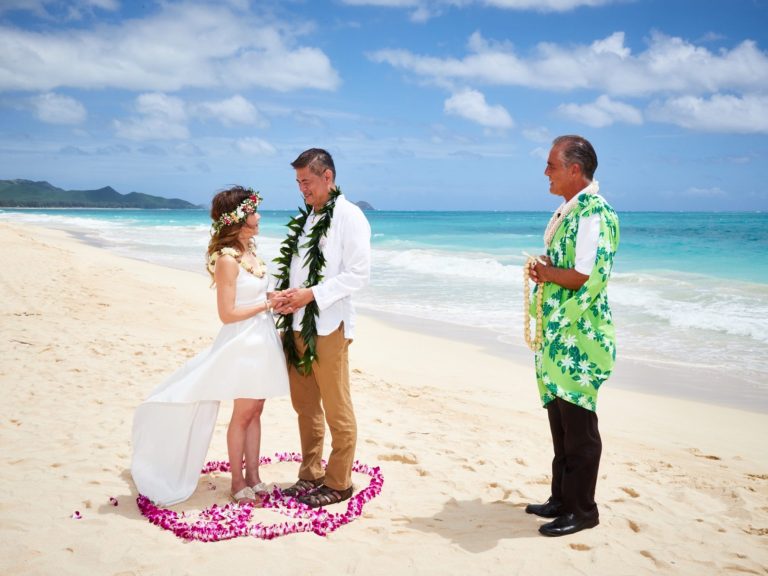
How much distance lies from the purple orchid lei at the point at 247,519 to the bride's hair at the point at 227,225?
1.53 metres

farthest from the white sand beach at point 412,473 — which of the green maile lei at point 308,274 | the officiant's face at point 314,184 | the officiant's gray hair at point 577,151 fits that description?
the officiant's gray hair at point 577,151

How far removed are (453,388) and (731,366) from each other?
13.6 ft

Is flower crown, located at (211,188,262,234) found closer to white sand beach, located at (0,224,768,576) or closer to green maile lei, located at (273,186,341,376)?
green maile lei, located at (273,186,341,376)

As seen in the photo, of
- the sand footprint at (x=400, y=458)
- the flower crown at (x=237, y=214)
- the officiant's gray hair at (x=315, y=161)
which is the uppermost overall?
the officiant's gray hair at (x=315, y=161)

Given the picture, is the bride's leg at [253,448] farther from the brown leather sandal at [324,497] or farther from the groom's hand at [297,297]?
the groom's hand at [297,297]

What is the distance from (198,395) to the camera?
407cm

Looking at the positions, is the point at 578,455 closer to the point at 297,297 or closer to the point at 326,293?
the point at 326,293

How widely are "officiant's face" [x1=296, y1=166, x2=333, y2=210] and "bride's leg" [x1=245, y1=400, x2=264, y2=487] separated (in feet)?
4.57

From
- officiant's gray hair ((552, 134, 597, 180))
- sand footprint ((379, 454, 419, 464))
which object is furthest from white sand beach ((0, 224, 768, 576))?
Result: officiant's gray hair ((552, 134, 597, 180))

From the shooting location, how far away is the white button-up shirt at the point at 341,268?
3.97m

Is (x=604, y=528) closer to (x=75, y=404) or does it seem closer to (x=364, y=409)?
(x=364, y=409)

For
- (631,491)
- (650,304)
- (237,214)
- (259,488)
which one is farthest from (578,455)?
(650,304)

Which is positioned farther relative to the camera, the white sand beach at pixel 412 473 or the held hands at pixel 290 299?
the held hands at pixel 290 299

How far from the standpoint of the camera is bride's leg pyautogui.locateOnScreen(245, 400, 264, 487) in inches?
169
